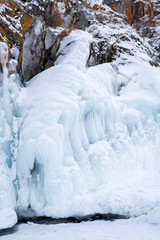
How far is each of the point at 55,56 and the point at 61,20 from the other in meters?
2.22

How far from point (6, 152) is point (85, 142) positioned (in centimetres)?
172

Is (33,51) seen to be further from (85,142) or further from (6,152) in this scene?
(6,152)

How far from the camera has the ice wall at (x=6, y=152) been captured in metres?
3.29

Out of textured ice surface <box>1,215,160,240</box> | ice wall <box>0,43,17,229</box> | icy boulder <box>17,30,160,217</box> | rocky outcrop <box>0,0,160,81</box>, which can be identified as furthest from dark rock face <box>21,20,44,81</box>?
textured ice surface <box>1,215,160,240</box>

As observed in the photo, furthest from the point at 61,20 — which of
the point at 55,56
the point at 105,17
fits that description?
the point at 105,17

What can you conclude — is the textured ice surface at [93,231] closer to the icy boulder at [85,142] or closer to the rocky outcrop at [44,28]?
the icy boulder at [85,142]

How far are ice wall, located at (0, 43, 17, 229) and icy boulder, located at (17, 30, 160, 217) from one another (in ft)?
0.62

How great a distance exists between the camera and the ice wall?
3.29m

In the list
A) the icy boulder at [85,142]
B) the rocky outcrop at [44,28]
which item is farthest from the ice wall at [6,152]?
the rocky outcrop at [44,28]

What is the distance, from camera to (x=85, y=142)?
4816 millimetres

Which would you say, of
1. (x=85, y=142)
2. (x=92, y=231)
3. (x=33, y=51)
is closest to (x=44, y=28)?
(x=33, y=51)

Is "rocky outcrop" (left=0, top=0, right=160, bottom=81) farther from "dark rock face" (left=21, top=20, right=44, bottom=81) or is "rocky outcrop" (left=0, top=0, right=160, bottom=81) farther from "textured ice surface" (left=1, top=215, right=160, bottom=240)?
"textured ice surface" (left=1, top=215, right=160, bottom=240)

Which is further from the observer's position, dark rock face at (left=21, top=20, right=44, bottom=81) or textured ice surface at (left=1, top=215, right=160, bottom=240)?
dark rock face at (left=21, top=20, right=44, bottom=81)

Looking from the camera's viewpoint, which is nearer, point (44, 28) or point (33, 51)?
point (33, 51)
